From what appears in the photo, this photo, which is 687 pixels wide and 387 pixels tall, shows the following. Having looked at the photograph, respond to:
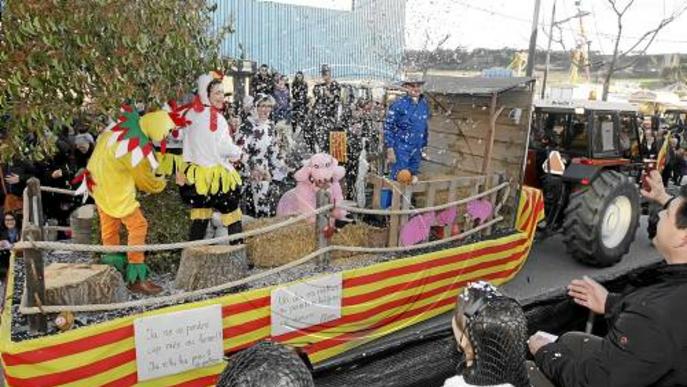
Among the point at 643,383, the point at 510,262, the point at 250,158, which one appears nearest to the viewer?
the point at 643,383

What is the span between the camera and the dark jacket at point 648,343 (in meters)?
1.66

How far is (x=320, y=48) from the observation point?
17.6m

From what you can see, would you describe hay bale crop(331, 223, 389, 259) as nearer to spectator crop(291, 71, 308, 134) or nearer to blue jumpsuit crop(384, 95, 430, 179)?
blue jumpsuit crop(384, 95, 430, 179)

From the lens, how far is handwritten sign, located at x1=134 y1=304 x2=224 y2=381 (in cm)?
312

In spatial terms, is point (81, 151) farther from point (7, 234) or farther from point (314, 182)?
point (314, 182)

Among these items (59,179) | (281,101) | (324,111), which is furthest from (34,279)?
(324,111)

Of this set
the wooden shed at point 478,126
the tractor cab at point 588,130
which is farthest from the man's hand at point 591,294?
the tractor cab at point 588,130

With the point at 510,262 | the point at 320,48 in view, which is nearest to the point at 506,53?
the point at 320,48

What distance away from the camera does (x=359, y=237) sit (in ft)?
15.6

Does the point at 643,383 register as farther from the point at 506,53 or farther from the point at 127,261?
the point at 506,53

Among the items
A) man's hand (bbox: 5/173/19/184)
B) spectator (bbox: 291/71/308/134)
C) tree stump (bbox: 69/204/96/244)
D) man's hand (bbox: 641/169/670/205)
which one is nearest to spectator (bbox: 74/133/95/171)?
man's hand (bbox: 5/173/19/184)

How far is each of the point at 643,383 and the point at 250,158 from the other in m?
4.86

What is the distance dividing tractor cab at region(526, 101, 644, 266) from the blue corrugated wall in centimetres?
1061

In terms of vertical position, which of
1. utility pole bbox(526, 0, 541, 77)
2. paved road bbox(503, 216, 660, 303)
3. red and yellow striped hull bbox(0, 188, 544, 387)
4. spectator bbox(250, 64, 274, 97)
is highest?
utility pole bbox(526, 0, 541, 77)
